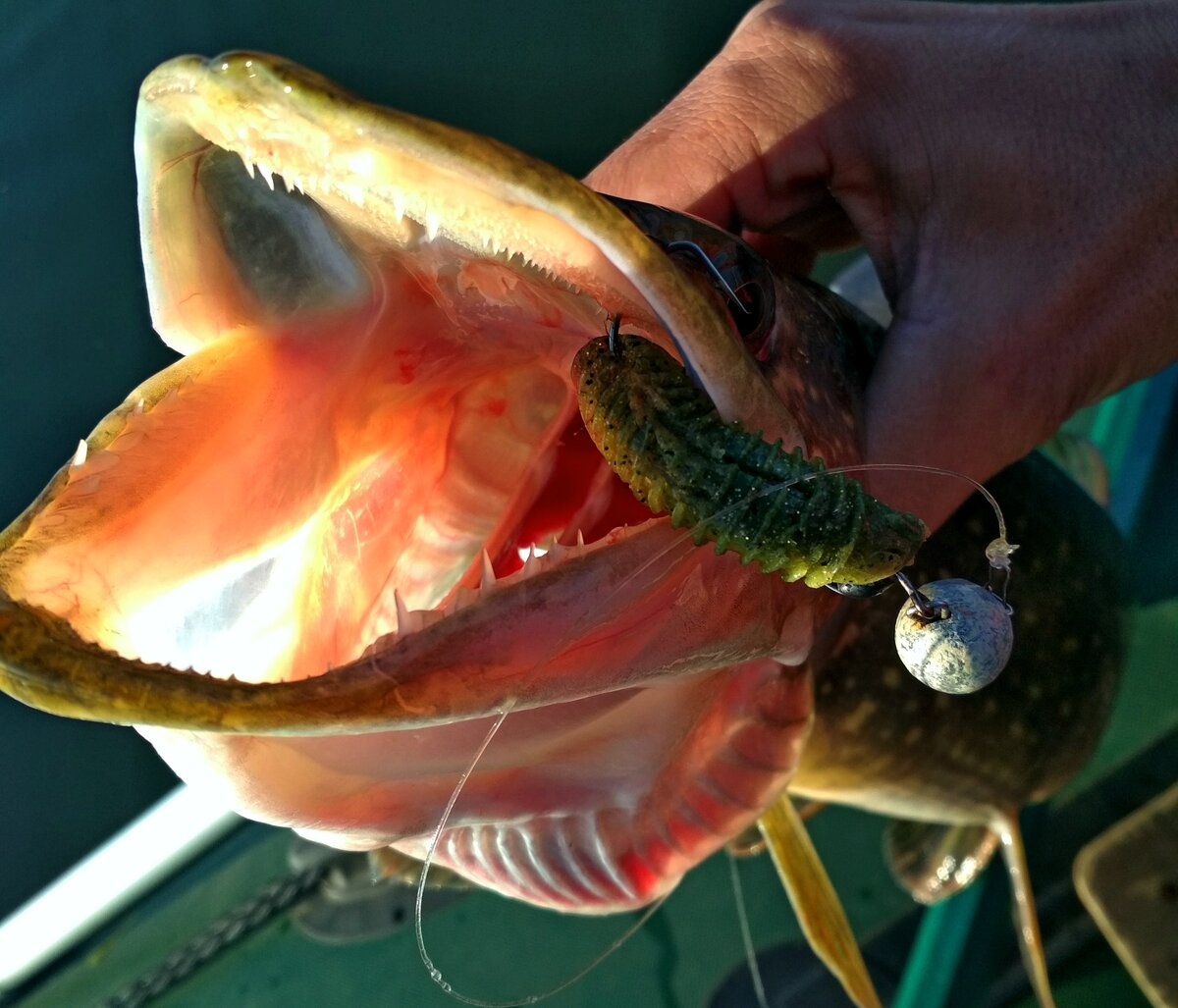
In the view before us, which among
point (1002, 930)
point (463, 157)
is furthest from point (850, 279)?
point (463, 157)

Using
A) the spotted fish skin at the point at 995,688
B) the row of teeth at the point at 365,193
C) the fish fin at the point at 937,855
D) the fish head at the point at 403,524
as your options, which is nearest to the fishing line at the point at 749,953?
the fish fin at the point at 937,855

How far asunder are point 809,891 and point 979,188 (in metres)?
0.95

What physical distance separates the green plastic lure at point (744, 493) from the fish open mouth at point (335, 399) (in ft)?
0.22

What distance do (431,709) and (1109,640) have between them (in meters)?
1.53

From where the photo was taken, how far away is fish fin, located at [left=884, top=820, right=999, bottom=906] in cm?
205

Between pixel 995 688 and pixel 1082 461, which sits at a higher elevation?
pixel 995 688

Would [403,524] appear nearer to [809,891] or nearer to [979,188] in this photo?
[979,188]

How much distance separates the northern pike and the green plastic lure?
68 mm

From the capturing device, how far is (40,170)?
2.60 meters

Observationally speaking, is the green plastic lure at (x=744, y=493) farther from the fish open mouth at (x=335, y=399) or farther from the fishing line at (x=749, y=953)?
the fishing line at (x=749, y=953)

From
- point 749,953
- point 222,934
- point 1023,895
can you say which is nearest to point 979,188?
point 1023,895

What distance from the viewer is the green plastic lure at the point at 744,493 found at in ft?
2.23

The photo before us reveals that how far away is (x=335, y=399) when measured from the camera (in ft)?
3.22

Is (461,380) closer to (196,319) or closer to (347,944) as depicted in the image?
(196,319)
